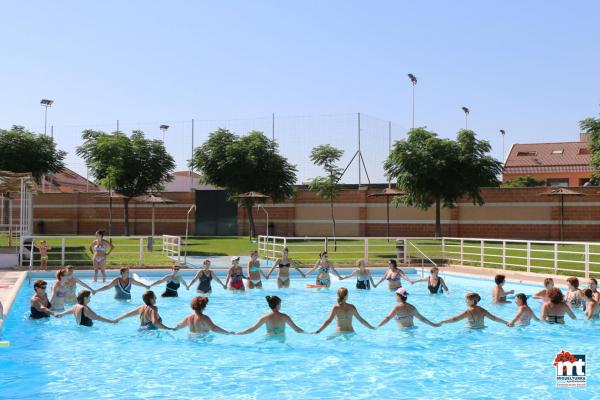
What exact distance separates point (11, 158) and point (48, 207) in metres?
7.88

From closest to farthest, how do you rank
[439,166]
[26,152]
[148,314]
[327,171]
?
[148,314], [327,171], [439,166], [26,152]

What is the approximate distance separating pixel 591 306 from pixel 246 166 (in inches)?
1053

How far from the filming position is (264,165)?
3778cm

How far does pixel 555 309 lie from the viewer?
12164 mm

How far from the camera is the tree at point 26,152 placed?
1490 inches

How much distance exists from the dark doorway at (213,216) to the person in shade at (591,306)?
32.1 m

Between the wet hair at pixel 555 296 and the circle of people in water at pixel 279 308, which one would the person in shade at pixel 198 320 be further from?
the wet hair at pixel 555 296

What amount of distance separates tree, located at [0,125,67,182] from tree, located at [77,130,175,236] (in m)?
2.24

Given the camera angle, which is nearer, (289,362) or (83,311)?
(289,362)

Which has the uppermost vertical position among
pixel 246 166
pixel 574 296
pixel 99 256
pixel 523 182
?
pixel 523 182

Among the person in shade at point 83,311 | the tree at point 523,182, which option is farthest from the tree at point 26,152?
the tree at point 523,182

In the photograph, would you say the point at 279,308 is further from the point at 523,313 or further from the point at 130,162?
the point at 130,162

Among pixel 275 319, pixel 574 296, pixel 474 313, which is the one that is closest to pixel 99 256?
pixel 275 319

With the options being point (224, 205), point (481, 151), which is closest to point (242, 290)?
point (481, 151)
